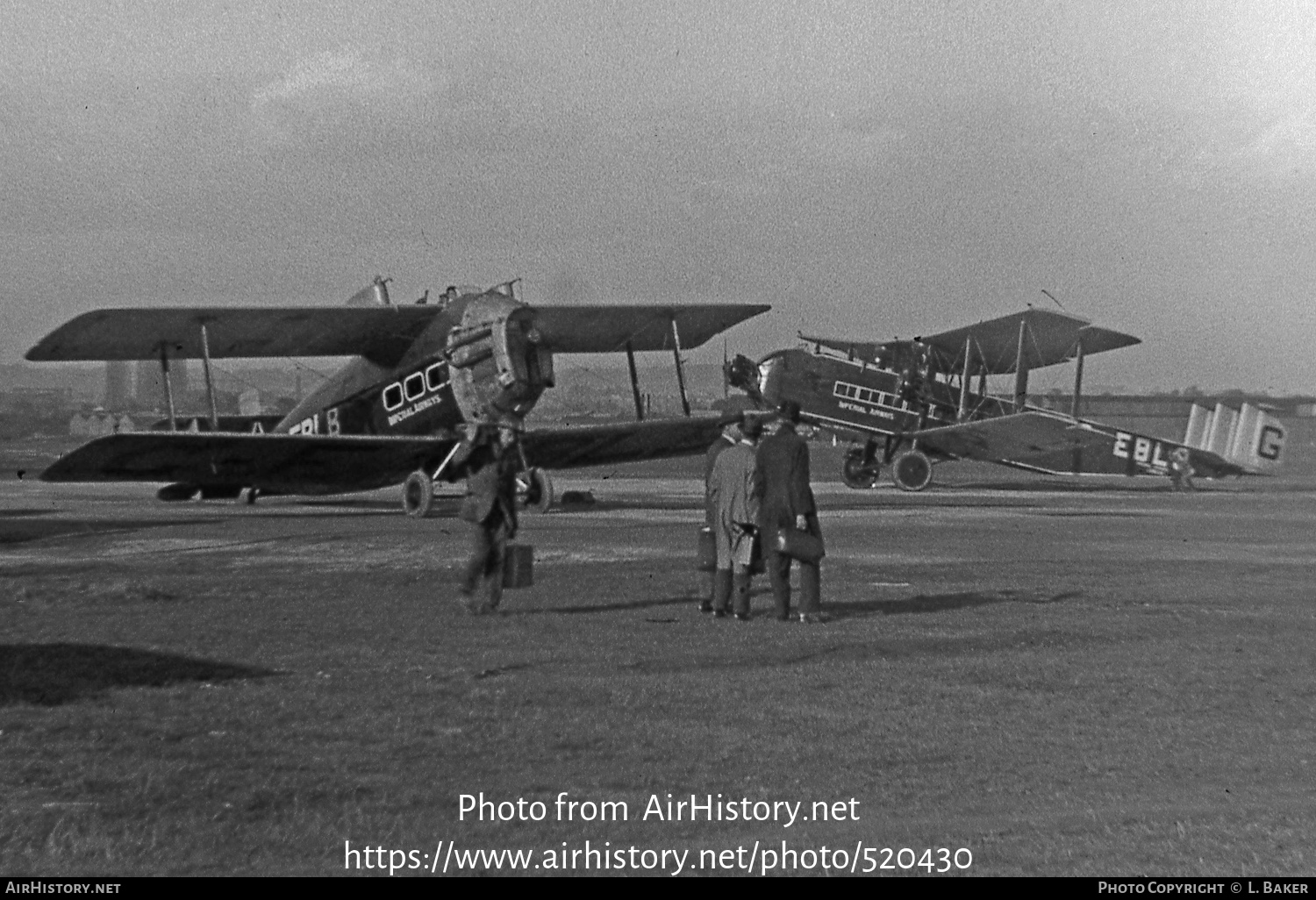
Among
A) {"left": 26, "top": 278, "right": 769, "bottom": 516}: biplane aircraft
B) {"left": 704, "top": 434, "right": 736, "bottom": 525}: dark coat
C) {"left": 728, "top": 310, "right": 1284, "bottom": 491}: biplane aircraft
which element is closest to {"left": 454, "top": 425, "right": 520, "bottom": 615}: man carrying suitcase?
{"left": 704, "top": 434, "right": 736, "bottom": 525}: dark coat

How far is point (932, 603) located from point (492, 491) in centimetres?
433

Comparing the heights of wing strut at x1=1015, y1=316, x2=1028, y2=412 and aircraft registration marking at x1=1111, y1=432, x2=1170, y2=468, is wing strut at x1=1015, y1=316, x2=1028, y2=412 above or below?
above

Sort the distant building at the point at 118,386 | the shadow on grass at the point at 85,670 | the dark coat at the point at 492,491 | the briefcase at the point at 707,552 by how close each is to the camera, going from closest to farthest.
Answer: the shadow on grass at the point at 85,670, the dark coat at the point at 492,491, the briefcase at the point at 707,552, the distant building at the point at 118,386

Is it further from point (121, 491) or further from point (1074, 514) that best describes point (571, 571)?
point (121, 491)

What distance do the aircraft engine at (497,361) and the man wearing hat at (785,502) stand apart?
11.4 metres

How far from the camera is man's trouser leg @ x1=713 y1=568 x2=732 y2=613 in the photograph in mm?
12711

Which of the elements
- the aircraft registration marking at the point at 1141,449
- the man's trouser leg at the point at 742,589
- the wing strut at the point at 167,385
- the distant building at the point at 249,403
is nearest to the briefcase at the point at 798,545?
the man's trouser leg at the point at 742,589

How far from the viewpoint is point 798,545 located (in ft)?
40.4

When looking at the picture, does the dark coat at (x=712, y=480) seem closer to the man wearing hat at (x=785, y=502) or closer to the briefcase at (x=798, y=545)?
the man wearing hat at (x=785, y=502)

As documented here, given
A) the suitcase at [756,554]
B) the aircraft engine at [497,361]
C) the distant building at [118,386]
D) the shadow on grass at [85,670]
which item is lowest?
the distant building at [118,386]

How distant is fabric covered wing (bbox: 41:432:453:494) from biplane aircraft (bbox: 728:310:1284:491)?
1361cm

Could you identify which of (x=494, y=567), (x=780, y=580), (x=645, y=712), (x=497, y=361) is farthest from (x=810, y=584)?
(x=497, y=361)

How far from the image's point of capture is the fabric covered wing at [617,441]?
25.7 m

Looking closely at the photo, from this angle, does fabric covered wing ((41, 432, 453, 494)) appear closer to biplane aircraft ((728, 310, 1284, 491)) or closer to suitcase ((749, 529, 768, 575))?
suitcase ((749, 529, 768, 575))
